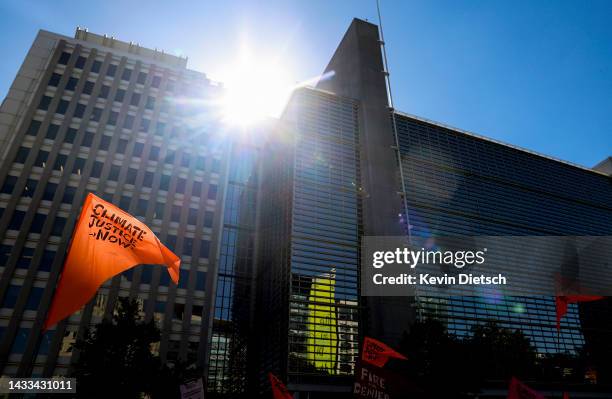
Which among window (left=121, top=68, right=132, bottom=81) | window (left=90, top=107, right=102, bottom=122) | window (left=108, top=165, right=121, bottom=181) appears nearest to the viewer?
window (left=108, top=165, right=121, bottom=181)

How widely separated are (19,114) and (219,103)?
20.7m

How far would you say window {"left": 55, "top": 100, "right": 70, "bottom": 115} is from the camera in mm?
40156

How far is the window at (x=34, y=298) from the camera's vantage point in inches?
1272

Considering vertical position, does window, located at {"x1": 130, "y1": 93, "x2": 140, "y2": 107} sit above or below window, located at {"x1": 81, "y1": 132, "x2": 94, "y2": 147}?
above

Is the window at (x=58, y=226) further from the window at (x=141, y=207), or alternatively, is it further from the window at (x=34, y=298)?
the window at (x=141, y=207)

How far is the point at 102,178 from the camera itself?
1512 inches

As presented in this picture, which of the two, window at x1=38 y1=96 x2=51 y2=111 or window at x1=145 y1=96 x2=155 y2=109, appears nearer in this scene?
window at x1=38 y1=96 x2=51 y2=111

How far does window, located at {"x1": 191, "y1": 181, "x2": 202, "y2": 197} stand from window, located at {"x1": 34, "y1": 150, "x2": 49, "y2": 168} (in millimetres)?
14122

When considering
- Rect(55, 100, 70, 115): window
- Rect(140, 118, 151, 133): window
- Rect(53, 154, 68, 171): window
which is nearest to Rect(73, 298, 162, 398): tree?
Rect(53, 154, 68, 171): window

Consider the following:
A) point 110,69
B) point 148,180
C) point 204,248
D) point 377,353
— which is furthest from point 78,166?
point 377,353

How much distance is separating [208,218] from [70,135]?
53.7ft

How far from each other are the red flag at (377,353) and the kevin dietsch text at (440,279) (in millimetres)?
18146

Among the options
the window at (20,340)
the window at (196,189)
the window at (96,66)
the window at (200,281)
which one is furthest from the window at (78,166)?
the window at (200,281)

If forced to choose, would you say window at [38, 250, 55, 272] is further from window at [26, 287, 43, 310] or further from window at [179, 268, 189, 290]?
window at [179, 268, 189, 290]
